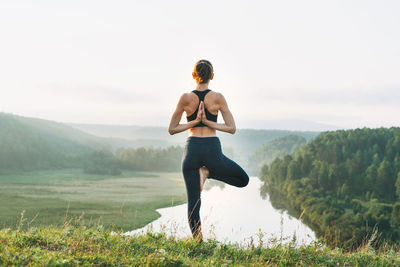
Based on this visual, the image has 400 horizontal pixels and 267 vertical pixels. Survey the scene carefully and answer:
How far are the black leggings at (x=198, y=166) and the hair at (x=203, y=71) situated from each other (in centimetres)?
99

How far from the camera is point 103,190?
4033 inches

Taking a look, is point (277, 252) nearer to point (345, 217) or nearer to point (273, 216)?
point (345, 217)

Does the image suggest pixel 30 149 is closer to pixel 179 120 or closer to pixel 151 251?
pixel 179 120

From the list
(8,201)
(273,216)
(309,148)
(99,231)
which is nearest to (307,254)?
(99,231)

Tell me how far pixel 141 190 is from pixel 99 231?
99763 millimetres

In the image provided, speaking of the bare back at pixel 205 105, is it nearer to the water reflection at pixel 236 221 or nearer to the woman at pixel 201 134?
the woman at pixel 201 134

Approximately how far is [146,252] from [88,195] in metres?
94.3

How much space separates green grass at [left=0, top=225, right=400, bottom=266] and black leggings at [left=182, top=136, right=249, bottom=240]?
460 mm

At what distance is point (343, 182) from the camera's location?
9906 centimetres

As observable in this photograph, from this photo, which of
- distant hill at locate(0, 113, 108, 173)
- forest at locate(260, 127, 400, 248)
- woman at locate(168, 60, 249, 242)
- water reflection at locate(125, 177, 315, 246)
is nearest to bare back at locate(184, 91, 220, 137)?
woman at locate(168, 60, 249, 242)

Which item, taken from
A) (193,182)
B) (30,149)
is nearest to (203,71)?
(193,182)

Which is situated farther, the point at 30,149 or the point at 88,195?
the point at 30,149

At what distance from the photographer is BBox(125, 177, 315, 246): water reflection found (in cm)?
651

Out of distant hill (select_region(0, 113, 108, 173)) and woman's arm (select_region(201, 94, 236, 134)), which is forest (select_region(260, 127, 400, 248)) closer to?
woman's arm (select_region(201, 94, 236, 134))
